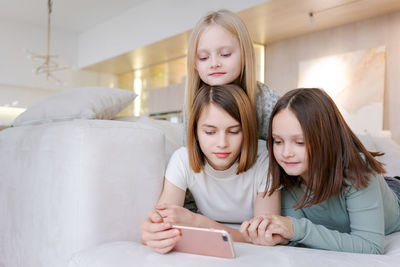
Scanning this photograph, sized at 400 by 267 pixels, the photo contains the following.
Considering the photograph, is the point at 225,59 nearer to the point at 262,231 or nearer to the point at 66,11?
the point at 262,231

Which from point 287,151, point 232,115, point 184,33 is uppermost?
point 184,33

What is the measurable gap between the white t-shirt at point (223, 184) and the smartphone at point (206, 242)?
37 centimetres

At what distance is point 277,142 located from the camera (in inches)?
44.2

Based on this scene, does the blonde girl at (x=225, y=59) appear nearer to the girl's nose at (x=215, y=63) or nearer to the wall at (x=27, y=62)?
the girl's nose at (x=215, y=63)

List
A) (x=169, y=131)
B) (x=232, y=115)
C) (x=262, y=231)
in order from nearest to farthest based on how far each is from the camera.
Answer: (x=262, y=231)
(x=232, y=115)
(x=169, y=131)

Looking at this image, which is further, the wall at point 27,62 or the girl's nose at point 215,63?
the wall at point 27,62

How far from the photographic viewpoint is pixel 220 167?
1251mm

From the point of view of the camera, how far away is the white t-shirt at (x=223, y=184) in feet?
4.17

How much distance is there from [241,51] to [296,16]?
345 cm

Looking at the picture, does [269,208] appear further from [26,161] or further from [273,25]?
[273,25]

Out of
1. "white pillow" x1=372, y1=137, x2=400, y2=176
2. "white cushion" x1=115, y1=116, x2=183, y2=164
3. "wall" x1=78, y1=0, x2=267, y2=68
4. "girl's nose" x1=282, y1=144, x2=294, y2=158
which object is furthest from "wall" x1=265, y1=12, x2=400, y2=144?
"girl's nose" x1=282, y1=144, x2=294, y2=158

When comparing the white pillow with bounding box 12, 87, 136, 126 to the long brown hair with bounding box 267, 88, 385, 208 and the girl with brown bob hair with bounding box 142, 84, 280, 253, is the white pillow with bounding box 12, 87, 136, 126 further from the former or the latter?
the long brown hair with bounding box 267, 88, 385, 208

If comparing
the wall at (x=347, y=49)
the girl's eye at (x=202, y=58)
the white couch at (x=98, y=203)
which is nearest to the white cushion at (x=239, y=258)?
the white couch at (x=98, y=203)

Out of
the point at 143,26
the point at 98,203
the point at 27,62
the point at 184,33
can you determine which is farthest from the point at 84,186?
the point at 27,62
